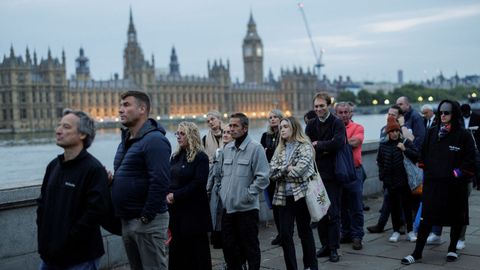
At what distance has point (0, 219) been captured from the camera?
522cm

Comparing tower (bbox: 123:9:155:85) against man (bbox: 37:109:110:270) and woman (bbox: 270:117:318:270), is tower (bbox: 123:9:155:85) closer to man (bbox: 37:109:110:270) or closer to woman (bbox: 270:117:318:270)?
woman (bbox: 270:117:318:270)

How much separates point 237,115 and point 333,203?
1552 mm

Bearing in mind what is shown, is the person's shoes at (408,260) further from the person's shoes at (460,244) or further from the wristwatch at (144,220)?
the wristwatch at (144,220)

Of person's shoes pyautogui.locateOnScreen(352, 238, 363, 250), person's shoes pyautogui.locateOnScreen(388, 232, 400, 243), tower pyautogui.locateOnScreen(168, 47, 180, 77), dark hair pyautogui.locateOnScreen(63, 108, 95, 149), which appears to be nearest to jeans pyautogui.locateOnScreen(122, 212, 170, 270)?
dark hair pyautogui.locateOnScreen(63, 108, 95, 149)

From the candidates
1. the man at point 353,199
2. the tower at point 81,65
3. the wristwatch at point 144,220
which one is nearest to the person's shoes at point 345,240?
the man at point 353,199

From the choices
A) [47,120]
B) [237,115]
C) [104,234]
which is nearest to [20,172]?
[104,234]

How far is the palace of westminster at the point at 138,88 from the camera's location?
94000mm

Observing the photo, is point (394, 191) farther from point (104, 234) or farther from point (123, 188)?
point (123, 188)

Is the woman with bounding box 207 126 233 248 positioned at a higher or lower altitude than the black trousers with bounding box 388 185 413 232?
higher

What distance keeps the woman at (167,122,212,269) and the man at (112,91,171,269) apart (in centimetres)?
73

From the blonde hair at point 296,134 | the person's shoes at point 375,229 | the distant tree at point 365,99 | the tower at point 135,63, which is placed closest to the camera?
the blonde hair at point 296,134

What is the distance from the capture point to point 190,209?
5.05m

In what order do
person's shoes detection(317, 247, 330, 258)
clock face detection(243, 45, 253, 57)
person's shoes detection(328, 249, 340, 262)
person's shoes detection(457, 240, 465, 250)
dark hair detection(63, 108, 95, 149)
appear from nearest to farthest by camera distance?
1. dark hair detection(63, 108, 95, 149)
2. person's shoes detection(328, 249, 340, 262)
3. person's shoes detection(317, 247, 330, 258)
4. person's shoes detection(457, 240, 465, 250)
5. clock face detection(243, 45, 253, 57)

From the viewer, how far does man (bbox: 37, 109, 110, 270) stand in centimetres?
353
